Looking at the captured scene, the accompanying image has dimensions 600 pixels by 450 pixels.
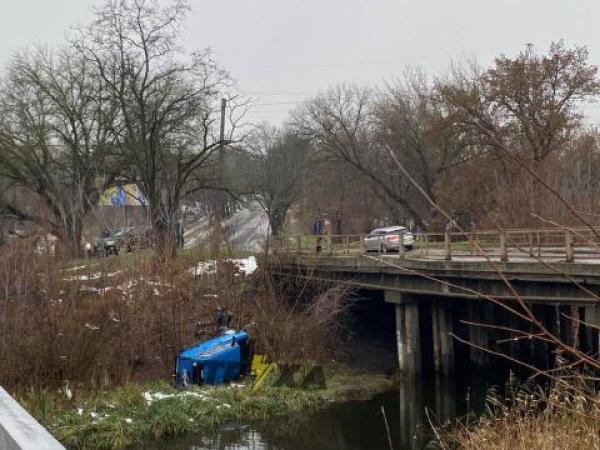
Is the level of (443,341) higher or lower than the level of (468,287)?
lower

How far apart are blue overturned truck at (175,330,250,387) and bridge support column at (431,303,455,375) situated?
600cm

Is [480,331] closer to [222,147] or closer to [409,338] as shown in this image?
[409,338]

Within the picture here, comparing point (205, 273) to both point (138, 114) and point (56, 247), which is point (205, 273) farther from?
point (138, 114)

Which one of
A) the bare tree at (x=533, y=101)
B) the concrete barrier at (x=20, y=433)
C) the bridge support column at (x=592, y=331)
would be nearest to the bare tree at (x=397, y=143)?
the bare tree at (x=533, y=101)

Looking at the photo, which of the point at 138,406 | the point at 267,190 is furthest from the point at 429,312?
the point at 267,190

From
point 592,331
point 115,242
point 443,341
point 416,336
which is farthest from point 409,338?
point 115,242

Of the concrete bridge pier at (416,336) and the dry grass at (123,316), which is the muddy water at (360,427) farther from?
the dry grass at (123,316)

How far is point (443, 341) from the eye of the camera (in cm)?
2253

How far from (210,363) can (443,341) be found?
7069mm

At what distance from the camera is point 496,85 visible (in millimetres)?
36906

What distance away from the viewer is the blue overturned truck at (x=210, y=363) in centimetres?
2000

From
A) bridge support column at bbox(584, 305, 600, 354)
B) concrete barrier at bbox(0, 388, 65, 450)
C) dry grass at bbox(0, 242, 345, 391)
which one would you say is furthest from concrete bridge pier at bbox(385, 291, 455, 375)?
concrete barrier at bbox(0, 388, 65, 450)

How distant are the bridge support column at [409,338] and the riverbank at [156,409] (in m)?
2.51

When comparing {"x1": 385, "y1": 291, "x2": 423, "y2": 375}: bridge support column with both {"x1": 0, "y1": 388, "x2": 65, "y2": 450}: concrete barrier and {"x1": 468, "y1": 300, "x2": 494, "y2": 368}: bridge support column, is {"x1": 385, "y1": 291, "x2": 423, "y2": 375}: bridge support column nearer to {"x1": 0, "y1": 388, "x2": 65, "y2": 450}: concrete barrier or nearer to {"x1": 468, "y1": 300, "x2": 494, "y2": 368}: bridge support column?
{"x1": 468, "y1": 300, "x2": 494, "y2": 368}: bridge support column
